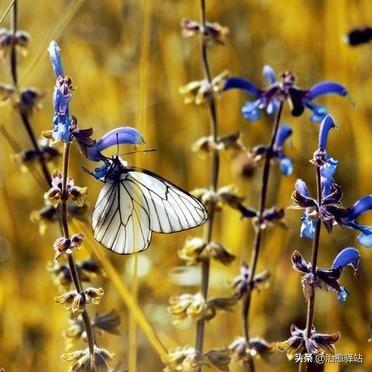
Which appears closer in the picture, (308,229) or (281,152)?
(308,229)

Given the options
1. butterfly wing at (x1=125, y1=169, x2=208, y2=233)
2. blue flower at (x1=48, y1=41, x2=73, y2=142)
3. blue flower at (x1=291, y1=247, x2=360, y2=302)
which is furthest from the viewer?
butterfly wing at (x1=125, y1=169, x2=208, y2=233)

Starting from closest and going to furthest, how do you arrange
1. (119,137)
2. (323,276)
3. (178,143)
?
(323,276)
(119,137)
(178,143)

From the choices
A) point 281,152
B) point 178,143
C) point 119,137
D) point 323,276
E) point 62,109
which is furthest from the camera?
point 178,143

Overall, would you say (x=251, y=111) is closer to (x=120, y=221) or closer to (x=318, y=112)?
A: (x=318, y=112)

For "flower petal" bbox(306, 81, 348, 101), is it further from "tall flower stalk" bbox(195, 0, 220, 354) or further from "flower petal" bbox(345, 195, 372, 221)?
"flower petal" bbox(345, 195, 372, 221)

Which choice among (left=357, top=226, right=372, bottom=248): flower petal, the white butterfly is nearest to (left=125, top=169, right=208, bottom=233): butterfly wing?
the white butterfly

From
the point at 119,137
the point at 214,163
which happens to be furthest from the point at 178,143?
the point at 119,137

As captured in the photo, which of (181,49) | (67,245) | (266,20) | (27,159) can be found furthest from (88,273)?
(266,20)
